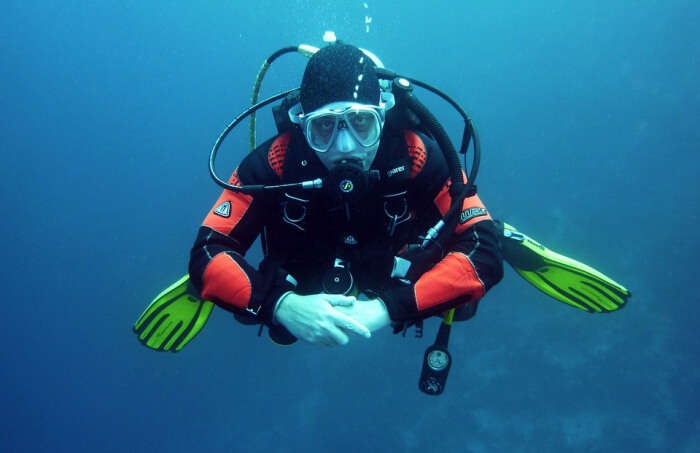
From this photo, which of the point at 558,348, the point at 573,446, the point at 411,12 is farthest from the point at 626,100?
the point at 411,12

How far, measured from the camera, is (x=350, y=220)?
3.23 m

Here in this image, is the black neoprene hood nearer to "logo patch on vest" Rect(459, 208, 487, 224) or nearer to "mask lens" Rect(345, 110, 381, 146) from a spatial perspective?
"mask lens" Rect(345, 110, 381, 146)

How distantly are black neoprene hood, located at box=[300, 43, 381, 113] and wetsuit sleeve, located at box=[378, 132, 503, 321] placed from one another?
2.93 ft

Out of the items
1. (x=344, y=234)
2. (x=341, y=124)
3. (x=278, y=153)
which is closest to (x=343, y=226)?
(x=344, y=234)

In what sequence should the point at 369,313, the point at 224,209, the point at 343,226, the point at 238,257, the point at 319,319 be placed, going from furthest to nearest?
the point at 343,226 → the point at 224,209 → the point at 238,257 → the point at 369,313 → the point at 319,319

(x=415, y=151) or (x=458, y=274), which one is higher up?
(x=415, y=151)

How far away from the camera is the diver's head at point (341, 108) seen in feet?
9.19

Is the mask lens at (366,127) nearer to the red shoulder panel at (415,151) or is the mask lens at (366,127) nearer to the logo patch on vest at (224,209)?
the red shoulder panel at (415,151)

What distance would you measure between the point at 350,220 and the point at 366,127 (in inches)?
27.3

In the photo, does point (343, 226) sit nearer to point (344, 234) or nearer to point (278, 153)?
point (344, 234)

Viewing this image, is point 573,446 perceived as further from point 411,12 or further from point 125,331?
point 411,12

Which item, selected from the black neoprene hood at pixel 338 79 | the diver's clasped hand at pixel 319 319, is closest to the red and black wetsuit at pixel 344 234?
the diver's clasped hand at pixel 319 319

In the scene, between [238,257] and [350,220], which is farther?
[350,220]

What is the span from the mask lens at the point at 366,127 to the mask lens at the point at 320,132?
15cm
